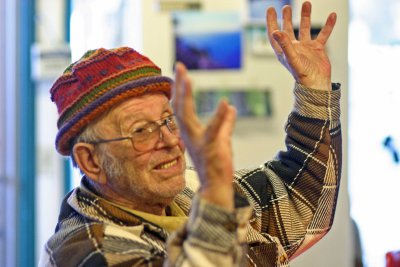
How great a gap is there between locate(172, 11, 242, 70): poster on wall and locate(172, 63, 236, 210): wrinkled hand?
117cm

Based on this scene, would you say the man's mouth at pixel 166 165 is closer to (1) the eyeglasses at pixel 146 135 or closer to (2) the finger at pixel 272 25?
(1) the eyeglasses at pixel 146 135

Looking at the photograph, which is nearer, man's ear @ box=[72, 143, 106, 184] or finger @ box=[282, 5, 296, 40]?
man's ear @ box=[72, 143, 106, 184]

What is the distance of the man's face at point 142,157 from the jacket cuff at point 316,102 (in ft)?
0.90

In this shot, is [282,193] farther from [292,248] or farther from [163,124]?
[163,124]

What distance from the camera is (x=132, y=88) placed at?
1.24 meters

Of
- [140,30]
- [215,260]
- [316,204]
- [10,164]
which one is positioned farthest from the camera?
[10,164]

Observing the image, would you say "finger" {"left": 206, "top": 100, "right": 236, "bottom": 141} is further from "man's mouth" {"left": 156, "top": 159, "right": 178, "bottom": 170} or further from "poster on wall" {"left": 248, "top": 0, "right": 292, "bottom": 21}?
"poster on wall" {"left": 248, "top": 0, "right": 292, "bottom": 21}

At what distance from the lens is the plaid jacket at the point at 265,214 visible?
44.0 inches

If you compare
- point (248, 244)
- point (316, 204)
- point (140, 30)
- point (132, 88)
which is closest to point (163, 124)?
point (132, 88)

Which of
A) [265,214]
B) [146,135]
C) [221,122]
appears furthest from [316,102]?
[221,122]

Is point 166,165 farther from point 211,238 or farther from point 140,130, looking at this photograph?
point 211,238

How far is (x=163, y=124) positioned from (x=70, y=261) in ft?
0.91

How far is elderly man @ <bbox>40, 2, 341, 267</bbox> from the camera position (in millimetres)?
929

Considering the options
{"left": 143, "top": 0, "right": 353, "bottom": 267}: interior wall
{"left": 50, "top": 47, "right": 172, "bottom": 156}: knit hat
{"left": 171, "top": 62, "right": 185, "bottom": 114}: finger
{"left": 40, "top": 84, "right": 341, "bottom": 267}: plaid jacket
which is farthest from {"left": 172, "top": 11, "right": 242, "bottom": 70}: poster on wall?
{"left": 171, "top": 62, "right": 185, "bottom": 114}: finger
